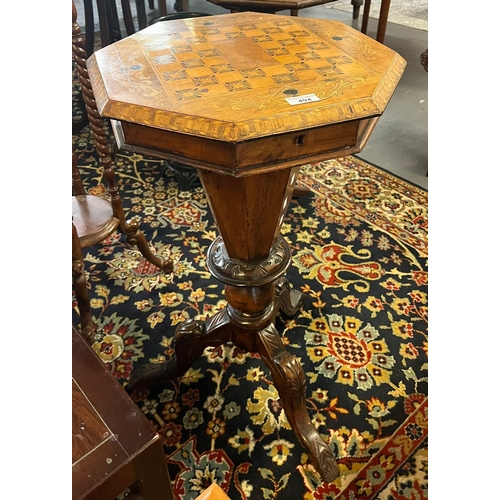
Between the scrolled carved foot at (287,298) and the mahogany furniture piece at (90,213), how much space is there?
53 centimetres

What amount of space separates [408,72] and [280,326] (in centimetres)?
266

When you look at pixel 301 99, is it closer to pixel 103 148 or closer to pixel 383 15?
pixel 103 148

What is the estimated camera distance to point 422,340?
59.7 inches

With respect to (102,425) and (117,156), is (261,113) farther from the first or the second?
(117,156)

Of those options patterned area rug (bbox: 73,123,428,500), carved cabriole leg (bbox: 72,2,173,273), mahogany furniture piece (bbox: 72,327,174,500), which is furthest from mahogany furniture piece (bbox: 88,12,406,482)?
mahogany furniture piece (bbox: 72,327,174,500)

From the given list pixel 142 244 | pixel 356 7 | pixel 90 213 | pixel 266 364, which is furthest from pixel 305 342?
pixel 356 7

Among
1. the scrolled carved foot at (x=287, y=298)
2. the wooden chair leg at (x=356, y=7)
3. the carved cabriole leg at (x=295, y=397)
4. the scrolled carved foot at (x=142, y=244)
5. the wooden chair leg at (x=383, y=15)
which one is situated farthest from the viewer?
the wooden chair leg at (x=356, y=7)

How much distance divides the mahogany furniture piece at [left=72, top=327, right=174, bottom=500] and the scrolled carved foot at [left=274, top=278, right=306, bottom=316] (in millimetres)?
740

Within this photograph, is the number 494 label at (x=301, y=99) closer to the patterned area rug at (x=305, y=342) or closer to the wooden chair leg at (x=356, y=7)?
the patterned area rug at (x=305, y=342)

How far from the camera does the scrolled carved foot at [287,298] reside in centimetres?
150

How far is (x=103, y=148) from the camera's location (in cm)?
139

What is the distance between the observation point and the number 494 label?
2.55 ft

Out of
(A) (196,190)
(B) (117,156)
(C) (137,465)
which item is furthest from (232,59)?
(B) (117,156)

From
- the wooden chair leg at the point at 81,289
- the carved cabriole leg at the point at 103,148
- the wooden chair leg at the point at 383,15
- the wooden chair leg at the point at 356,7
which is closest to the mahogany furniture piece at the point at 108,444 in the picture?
the wooden chair leg at the point at 81,289
